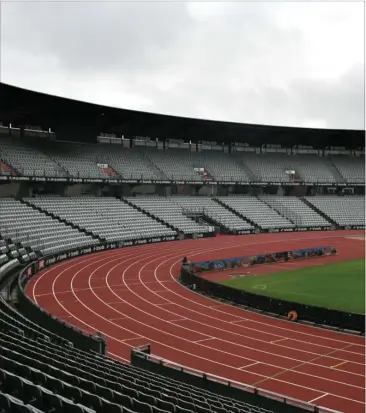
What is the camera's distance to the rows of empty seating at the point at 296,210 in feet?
213

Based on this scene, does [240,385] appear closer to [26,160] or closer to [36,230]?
[36,230]

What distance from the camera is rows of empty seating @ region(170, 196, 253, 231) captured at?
193 ft

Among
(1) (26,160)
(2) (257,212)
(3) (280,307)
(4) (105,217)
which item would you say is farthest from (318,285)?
(2) (257,212)

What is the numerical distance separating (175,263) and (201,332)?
56.1ft

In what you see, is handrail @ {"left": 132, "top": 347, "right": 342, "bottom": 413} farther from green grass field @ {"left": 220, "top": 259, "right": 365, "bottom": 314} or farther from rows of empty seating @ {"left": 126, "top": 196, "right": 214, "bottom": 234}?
rows of empty seating @ {"left": 126, "top": 196, "right": 214, "bottom": 234}

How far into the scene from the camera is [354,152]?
274 feet

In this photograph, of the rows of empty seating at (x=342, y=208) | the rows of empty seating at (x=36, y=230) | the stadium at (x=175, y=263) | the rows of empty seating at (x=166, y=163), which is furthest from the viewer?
the rows of empty seating at (x=342, y=208)

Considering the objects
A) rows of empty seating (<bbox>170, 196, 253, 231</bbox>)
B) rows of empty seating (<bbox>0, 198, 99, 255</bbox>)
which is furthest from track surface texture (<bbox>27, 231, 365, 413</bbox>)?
rows of empty seating (<bbox>170, 196, 253, 231</bbox>)

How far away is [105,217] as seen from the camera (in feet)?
160

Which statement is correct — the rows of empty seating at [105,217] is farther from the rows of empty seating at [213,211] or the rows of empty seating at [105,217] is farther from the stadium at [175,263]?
the rows of empty seating at [213,211]

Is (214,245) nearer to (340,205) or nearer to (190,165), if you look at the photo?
(190,165)

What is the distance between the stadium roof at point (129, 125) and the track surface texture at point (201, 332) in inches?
858

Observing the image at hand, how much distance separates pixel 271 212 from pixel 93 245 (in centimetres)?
3098

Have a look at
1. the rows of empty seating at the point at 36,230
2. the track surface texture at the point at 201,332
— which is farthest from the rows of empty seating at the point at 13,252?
the track surface texture at the point at 201,332
